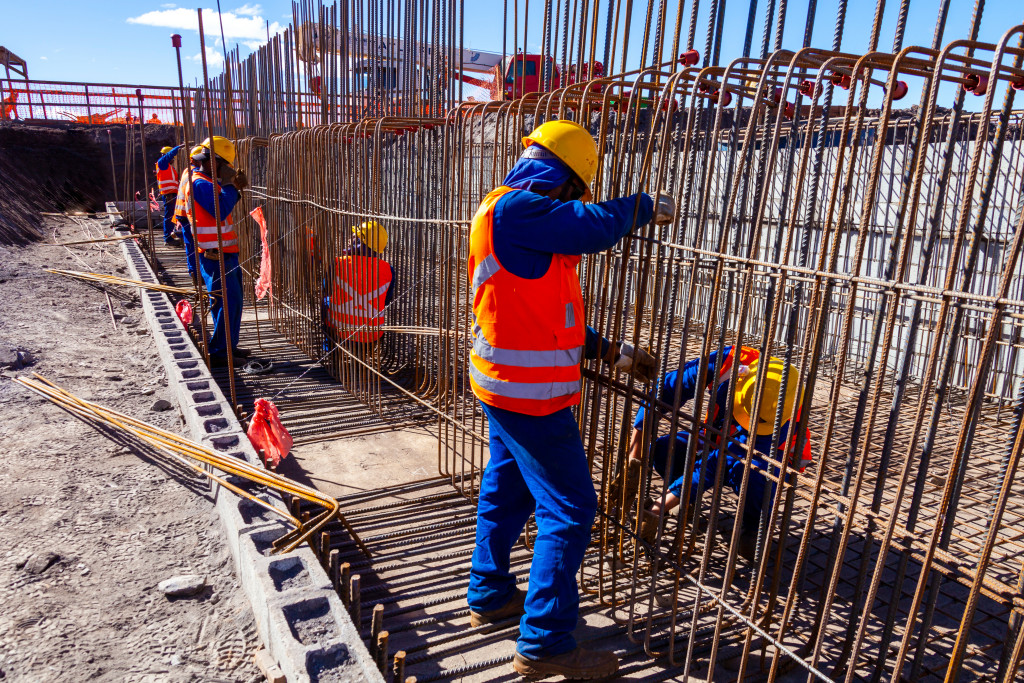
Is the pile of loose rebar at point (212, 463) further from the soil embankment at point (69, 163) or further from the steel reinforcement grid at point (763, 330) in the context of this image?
the soil embankment at point (69, 163)

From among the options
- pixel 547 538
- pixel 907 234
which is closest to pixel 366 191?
pixel 547 538

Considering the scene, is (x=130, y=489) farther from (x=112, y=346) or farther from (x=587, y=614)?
(x=112, y=346)

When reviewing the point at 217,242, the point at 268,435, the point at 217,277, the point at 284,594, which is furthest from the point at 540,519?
the point at 217,277

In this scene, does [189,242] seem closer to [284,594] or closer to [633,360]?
[284,594]

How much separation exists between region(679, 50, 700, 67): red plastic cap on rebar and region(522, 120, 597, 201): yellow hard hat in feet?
1.54

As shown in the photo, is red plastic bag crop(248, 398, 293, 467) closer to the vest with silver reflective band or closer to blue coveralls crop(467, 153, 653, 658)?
blue coveralls crop(467, 153, 653, 658)

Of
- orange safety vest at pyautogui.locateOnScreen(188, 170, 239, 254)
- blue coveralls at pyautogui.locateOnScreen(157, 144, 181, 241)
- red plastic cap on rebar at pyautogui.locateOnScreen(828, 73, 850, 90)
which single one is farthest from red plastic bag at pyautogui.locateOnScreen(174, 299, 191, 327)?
red plastic cap on rebar at pyautogui.locateOnScreen(828, 73, 850, 90)

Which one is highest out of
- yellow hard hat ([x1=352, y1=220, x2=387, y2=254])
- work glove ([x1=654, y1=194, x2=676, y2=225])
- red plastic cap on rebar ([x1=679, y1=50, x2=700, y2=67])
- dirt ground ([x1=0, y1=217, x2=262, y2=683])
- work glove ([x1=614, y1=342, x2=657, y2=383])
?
red plastic cap on rebar ([x1=679, y1=50, x2=700, y2=67])

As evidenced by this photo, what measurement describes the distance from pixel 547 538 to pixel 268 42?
902 cm

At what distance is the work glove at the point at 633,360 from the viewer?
314 cm

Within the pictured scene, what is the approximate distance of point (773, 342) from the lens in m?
4.43

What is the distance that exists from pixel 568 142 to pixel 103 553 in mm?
2938

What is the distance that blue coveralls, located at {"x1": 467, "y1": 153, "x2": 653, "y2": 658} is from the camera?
8.90 feet

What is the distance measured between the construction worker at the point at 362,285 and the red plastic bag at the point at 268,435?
4.18 ft
